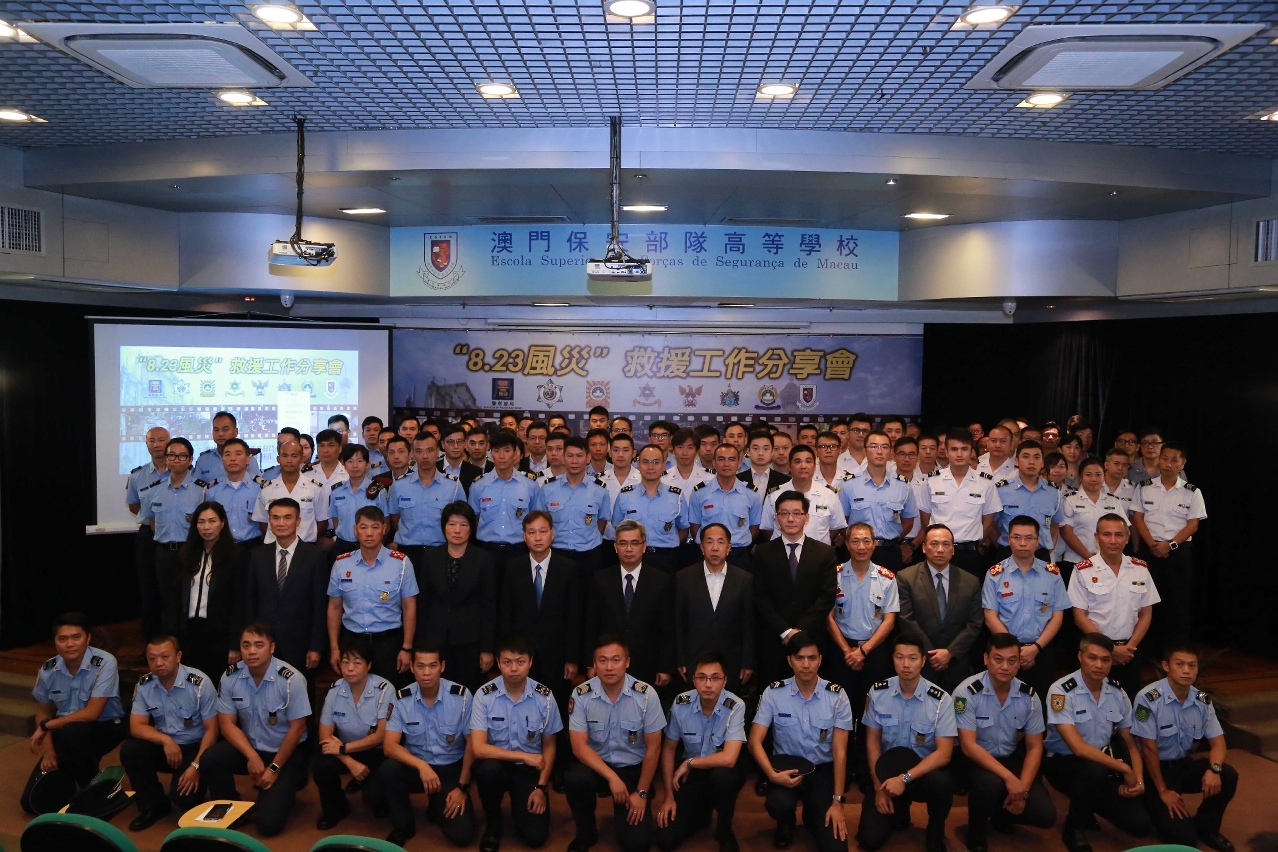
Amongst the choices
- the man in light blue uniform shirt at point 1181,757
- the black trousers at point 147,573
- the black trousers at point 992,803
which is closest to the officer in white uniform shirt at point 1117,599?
the man in light blue uniform shirt at point 1181,757

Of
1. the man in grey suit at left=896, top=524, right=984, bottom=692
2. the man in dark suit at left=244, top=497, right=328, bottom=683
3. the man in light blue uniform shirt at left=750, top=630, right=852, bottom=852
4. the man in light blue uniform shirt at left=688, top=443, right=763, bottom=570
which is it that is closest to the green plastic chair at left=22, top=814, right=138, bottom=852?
the man in dark suit at left=244, top=497, right=328, bottom=683

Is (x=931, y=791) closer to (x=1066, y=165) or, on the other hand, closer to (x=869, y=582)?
(x=869, y=582)

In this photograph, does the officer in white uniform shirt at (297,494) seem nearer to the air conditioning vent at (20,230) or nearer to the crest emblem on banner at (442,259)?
the air conditioning vent at (20,230)

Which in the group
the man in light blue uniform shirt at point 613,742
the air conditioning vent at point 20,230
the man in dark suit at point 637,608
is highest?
the air conditioning vent at point 20,230

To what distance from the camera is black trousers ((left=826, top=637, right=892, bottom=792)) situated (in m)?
4.73

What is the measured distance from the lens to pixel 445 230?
8.01 metres

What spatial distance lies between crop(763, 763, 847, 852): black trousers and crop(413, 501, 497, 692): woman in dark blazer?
5.53ft

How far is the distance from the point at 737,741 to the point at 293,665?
2.49 meters

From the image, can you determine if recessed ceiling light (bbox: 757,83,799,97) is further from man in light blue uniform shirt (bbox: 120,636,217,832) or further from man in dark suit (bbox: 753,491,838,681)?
man in light blue uniform shirt (bbox: 120,636,217,832)

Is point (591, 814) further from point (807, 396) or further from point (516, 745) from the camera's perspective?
point (807, 396)

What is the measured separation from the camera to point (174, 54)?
3967 millimetres

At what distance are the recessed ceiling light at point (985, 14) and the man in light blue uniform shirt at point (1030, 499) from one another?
2929 millimetres

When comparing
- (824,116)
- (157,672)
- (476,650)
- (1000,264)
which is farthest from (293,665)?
(1000,264)

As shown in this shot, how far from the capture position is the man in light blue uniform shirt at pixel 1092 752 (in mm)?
4250
